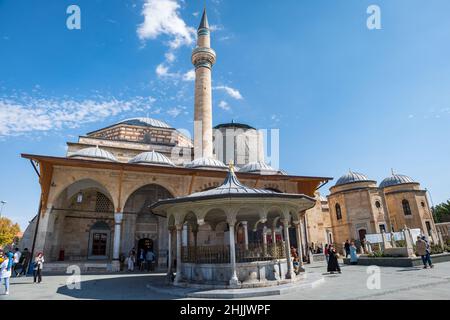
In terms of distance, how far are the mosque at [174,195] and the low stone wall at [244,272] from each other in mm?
376

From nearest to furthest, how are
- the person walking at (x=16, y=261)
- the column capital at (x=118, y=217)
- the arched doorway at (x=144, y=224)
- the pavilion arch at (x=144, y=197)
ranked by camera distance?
the person walking at (x=16, y=261) → the column capital at (x=118, y=217) → the arched doorway at (x=144, y=224) → the pavilion arch at (x=144, y=197)

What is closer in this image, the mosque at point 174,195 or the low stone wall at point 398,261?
the low stone wall at point 398,261

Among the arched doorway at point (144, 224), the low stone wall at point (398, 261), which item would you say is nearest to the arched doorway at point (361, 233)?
the low stone wall at point (398, 261)

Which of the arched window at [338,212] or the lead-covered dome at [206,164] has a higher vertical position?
the lead-covered dome at [206,164]

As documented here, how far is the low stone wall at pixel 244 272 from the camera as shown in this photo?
22.4 feet

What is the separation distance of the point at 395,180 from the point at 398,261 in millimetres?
18306

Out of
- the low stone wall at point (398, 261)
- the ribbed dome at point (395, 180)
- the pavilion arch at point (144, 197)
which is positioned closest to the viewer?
→ the low stone wall at point (398, 261)

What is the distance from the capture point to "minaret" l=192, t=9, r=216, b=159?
782 inches

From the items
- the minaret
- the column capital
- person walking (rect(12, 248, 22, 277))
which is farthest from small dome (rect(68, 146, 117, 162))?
the minaret

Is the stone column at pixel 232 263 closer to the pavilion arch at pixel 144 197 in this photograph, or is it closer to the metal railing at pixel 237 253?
the metal railing at pixel 237 253

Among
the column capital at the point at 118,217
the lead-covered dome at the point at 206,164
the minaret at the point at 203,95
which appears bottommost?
the column capital at the point at 118,217
